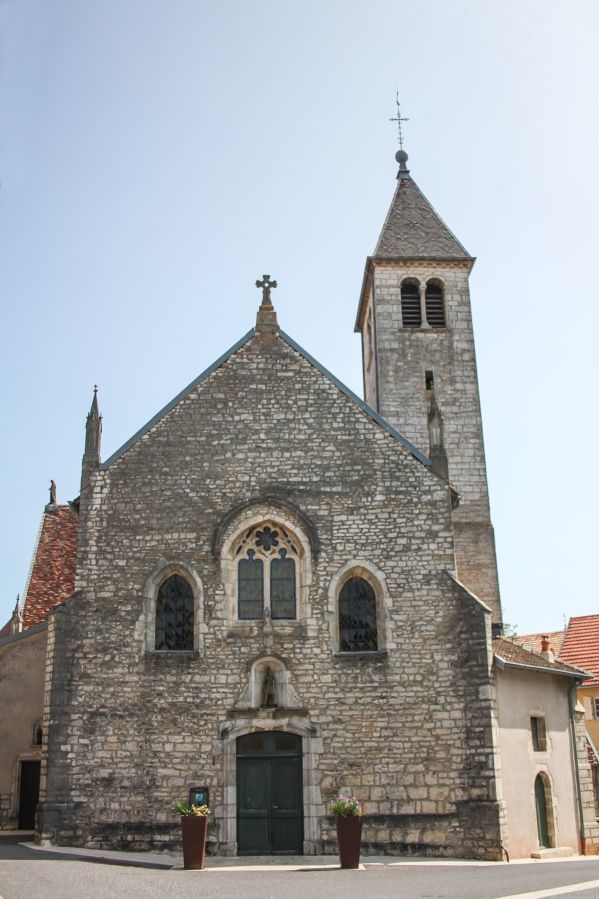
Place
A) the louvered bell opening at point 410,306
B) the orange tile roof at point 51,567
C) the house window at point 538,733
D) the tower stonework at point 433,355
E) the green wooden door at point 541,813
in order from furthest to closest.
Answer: the louvered bell opening at point 410,306, the tower stonework at point 433,355, the orange tile roof at point 51,567, the house window at point 538,733, the green wooden door at point 541,813

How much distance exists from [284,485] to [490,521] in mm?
7672

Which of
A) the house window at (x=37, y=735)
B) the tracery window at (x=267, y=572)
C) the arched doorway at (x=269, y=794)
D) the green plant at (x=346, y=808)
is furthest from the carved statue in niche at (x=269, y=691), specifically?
the house window at (x=37, y=735)

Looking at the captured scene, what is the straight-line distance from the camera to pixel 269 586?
1767 centimetres

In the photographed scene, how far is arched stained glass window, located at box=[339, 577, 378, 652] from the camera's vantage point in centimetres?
1736

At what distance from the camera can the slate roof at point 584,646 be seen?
101ft

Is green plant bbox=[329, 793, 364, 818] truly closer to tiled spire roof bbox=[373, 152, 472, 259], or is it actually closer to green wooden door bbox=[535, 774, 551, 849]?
green wooden door bbox=[535, 774, 551, 849]

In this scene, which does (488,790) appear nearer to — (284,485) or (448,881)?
(448,881)

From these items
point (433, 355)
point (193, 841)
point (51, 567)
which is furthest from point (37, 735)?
point (433, 355)

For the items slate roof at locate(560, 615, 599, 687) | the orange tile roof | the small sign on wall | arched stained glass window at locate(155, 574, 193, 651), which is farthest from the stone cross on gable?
slate roof at locate(560, 615, 599, 687)

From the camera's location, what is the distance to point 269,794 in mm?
16438

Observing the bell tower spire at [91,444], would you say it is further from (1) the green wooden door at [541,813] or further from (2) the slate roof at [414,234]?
(2) the slate roof at [414,234]

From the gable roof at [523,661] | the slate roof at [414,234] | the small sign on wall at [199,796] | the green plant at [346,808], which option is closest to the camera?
the green plant at [346,808]

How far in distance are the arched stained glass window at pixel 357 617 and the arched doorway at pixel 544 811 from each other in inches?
166

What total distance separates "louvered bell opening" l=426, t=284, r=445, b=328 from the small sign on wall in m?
15.1
